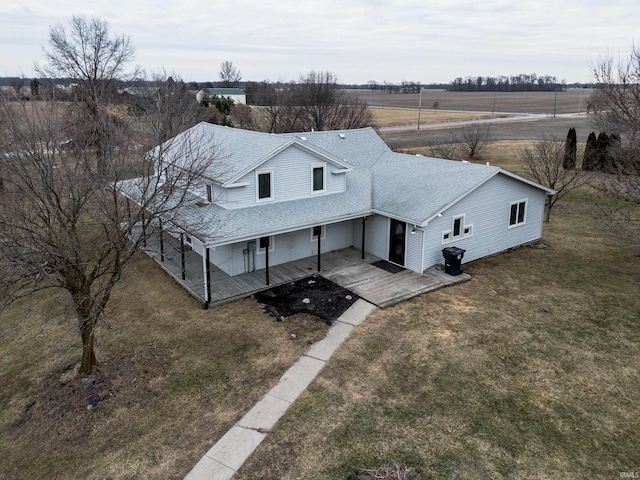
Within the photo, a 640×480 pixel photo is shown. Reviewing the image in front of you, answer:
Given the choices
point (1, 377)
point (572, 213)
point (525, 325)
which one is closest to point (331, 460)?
point (525, 325)

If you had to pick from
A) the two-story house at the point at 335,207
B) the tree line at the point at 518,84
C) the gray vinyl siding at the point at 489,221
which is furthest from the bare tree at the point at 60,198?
the tree line at the point at 518,84

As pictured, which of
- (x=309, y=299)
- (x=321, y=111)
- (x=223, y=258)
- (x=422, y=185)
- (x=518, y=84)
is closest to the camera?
(x=309, y=299)

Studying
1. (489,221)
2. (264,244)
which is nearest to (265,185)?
(264,244)

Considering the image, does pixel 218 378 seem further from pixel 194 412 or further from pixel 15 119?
pixel 15 119

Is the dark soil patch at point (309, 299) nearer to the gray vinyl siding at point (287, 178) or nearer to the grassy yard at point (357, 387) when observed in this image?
the grassy yard at point (357, 387)

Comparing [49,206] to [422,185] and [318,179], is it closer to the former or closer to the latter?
[318,179]
